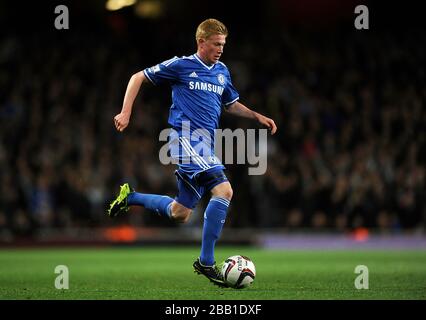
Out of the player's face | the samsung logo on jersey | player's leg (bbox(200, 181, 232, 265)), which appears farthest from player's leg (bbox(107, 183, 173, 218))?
the player's face

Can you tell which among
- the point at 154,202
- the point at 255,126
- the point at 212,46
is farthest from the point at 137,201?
the point at 255,126

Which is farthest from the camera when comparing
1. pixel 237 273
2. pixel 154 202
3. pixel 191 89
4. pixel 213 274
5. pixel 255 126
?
pixel 255 126

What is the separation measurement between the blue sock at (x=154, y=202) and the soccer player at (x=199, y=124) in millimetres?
10

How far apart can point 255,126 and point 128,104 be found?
10940mm

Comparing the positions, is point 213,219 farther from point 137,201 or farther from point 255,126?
point 255,126

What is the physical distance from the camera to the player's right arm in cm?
758

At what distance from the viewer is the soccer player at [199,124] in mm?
7820

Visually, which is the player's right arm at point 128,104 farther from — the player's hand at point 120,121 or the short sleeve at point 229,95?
the short sleeve at point 229,95

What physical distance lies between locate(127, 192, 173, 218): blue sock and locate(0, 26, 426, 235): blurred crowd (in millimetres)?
8950

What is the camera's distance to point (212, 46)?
795cm

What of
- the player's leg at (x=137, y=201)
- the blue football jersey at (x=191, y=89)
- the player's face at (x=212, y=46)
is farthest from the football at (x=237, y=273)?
the player's face at (x=212, y=46)

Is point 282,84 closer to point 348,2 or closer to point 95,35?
point 348,2
